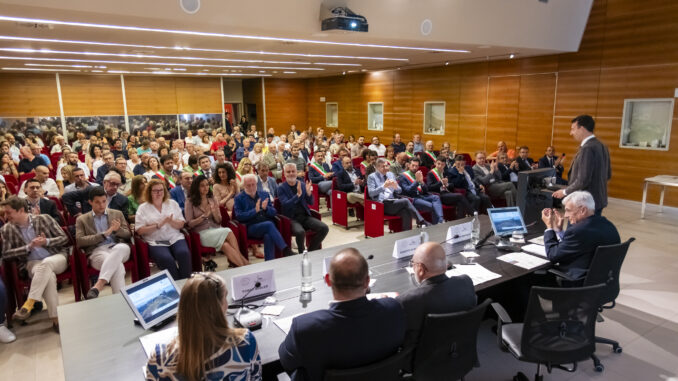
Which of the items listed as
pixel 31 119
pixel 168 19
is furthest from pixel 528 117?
pixel 31 119

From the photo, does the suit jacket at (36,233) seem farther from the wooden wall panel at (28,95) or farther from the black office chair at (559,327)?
the wooden wall panel at (28,95)

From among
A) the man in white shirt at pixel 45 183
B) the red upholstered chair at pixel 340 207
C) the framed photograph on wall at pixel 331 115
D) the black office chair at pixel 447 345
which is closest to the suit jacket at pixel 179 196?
the man in white shirt at pixel 45 183

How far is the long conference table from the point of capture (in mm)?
2201

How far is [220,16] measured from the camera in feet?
18.9

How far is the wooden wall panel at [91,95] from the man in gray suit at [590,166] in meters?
16.1

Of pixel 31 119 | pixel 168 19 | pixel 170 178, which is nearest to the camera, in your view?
pixel 168 19

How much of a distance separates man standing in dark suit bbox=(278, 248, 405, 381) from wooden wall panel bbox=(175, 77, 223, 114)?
56.3 feet

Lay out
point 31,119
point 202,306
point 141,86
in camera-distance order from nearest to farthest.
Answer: point 202,306, point 31,119, point 141,86

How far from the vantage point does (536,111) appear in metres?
10.8

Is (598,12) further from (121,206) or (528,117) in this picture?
(121,206)

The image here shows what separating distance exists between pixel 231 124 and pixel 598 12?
14.6 m

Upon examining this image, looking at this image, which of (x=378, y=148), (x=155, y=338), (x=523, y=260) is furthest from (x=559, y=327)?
(x=378, y=148)

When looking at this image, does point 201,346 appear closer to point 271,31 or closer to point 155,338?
point 155,338

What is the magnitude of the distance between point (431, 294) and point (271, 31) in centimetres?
534
